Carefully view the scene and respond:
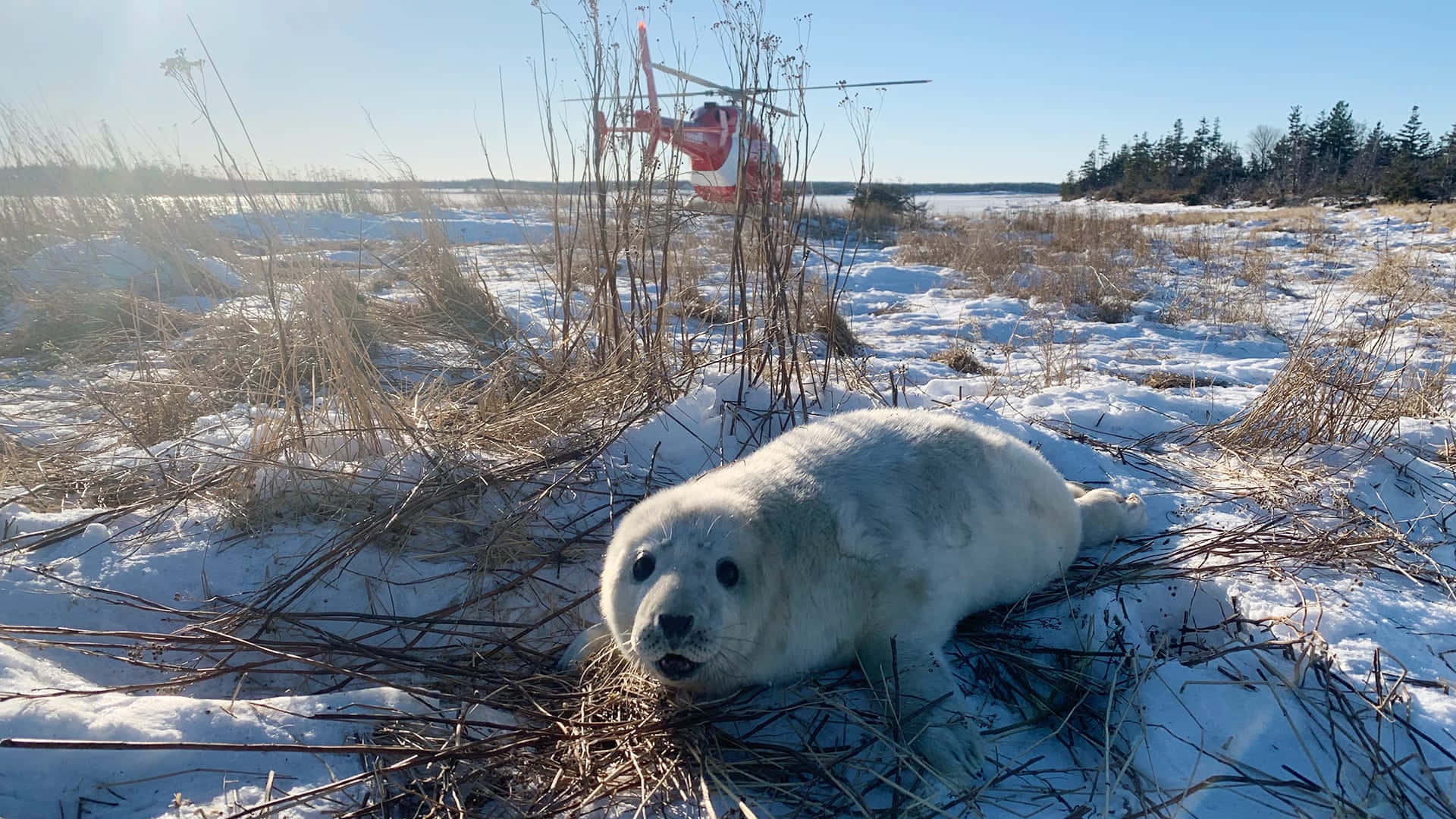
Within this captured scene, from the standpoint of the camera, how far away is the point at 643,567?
1925mm

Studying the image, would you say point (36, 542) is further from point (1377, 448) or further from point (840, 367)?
point (1377, 448)

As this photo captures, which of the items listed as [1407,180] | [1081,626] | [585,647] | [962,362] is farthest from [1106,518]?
[1407,180]

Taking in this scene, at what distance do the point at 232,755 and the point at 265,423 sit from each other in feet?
5.18

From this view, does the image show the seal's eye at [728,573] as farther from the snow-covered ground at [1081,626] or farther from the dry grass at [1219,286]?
the dry grass at [1219,286]

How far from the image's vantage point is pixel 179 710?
5.95 ft

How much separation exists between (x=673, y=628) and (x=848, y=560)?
56cm

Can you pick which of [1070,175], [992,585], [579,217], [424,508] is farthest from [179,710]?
[1070,175]

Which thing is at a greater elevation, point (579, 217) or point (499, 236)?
point (579, 217)

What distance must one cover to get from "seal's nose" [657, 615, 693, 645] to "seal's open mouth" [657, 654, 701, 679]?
0.06 metres

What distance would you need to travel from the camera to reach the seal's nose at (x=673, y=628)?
171 centimetres

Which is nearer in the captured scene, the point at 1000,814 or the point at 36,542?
the point at 1000,814

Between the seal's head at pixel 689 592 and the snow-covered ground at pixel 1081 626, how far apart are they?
17.7 inches

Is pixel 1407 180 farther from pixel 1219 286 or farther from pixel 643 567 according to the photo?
pixel 643 567

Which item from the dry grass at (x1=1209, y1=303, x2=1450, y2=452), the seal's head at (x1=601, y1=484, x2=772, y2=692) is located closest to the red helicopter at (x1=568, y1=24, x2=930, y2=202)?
the seal's head at (x1=601, y1=484, x2=772, y2=692)
